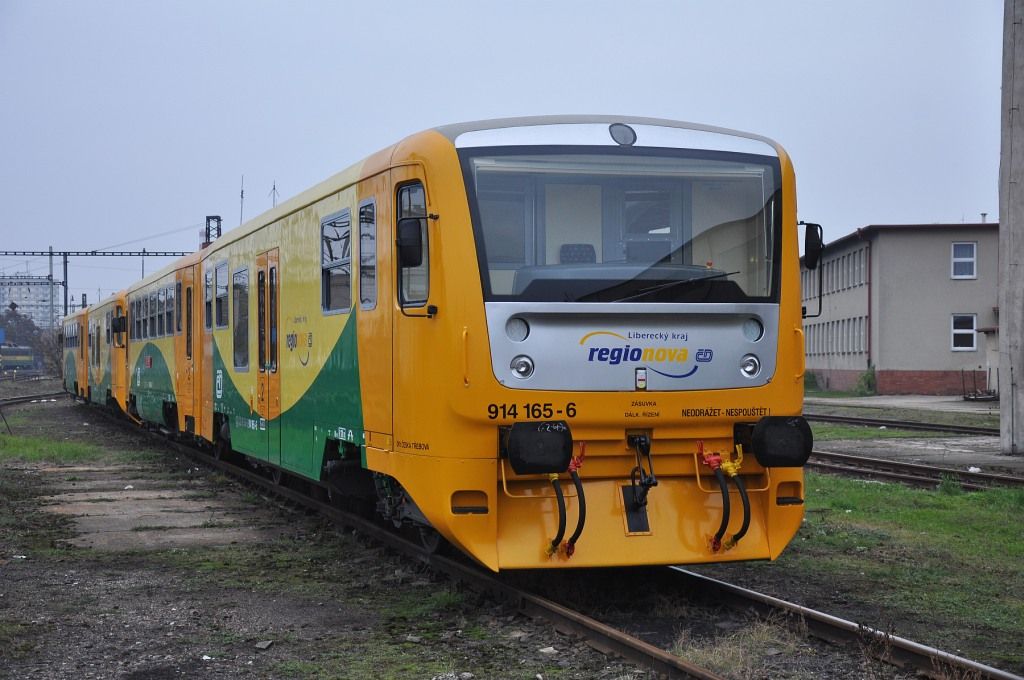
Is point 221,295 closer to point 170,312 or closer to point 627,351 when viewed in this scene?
point 170,312

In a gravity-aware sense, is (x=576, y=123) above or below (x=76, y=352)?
above

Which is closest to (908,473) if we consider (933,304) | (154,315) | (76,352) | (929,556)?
(929,556)

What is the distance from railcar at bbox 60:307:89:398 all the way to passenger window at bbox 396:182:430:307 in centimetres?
2743

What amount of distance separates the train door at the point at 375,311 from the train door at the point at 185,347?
26.2 ft

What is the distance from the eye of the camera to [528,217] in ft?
25.1

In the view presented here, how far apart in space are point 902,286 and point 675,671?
41.5 m

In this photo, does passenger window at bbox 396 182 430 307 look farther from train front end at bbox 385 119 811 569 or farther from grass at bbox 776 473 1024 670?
grass at bbox 776 473 1024 670

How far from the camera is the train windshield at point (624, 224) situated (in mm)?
7539

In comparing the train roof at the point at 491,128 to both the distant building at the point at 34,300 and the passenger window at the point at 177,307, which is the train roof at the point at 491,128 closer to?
the passenger window at the point at 177,307

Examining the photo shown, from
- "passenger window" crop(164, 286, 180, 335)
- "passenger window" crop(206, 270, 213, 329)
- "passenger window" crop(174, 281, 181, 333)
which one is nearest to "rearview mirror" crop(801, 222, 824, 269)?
"passenger window" crop(206, 270, 213, 329)

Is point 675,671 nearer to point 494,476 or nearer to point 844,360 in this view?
point 494,476

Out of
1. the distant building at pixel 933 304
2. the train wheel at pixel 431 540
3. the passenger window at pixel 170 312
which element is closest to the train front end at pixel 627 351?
the train wheel at pixel 431 540

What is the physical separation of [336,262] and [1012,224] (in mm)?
14213

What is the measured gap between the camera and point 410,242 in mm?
7457
